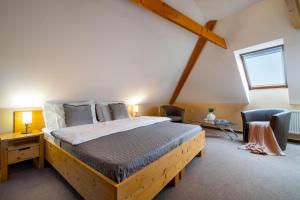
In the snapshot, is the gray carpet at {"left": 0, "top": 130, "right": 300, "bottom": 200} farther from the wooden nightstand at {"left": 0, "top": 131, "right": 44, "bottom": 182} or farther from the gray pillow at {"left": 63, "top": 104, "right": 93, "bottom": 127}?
the gray pillow at {"left": 63, "top": 104, "right": 93, "bottom": 127}

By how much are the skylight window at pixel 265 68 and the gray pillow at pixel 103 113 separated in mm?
3281

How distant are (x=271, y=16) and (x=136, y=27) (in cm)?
226

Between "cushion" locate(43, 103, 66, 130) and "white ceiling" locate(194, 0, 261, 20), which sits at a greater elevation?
"white ceiling" locate(194, 0, 261, 20)

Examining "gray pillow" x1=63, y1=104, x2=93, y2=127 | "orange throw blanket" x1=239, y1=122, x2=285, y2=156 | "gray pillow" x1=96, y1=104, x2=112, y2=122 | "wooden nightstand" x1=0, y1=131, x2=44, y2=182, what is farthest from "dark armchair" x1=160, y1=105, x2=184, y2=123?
"wooden nightstand" x1=0, y1=131, x2=44, y2=182

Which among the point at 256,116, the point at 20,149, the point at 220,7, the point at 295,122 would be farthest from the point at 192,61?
the point at 20,149

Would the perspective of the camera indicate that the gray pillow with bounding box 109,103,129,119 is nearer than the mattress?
No

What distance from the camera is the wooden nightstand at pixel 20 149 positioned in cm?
190

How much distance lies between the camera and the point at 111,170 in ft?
3.73

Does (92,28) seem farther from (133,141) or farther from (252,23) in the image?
(252,23)

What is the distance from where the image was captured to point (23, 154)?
2078mm

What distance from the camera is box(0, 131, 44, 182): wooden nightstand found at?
6.24 ft

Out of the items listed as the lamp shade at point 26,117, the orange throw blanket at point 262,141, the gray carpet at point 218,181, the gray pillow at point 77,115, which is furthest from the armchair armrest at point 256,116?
the lamp shade at point 26,117

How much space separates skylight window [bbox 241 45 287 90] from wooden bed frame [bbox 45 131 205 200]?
2816 mm

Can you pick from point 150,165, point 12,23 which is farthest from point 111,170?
point 12,23
